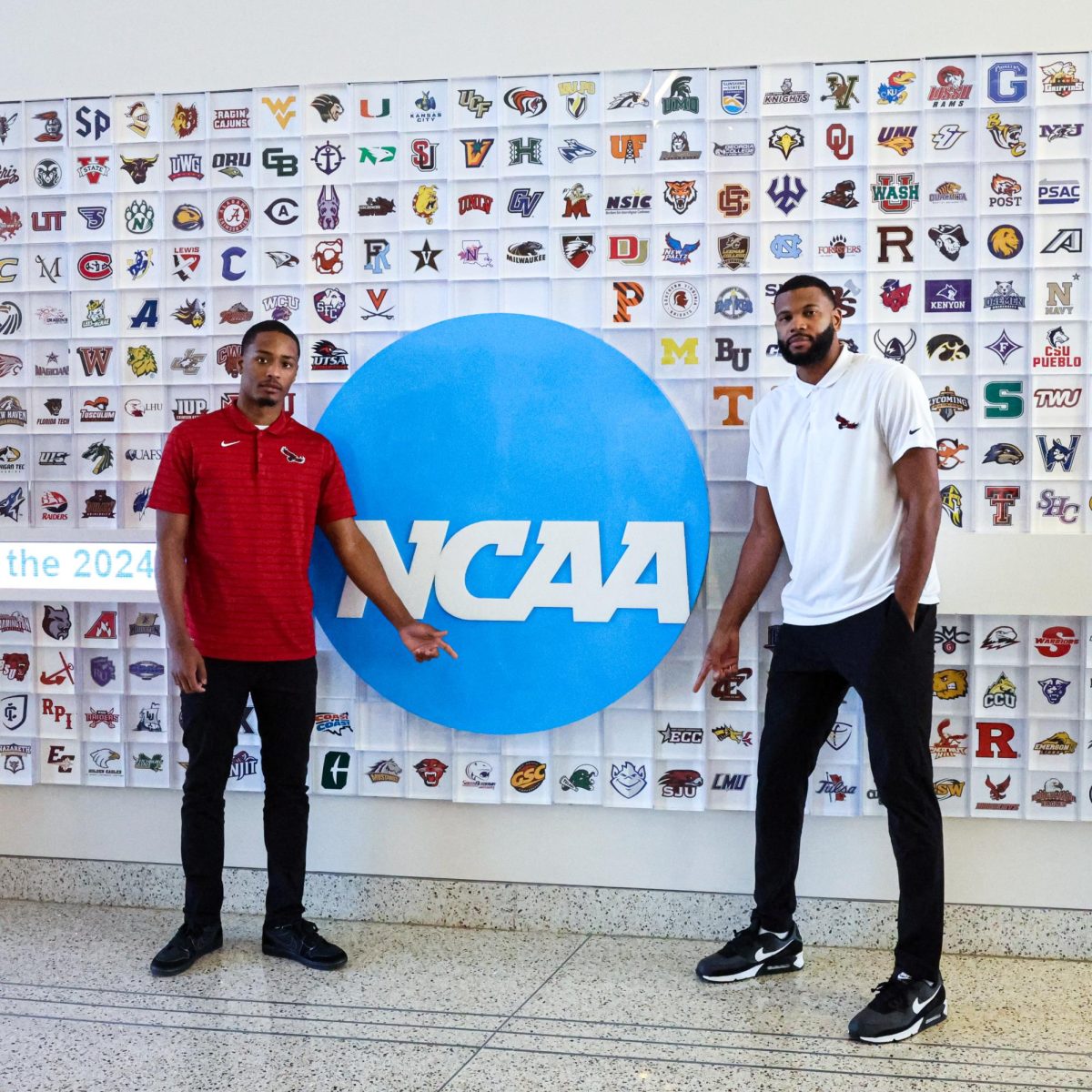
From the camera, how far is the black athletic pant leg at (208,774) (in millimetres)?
2850

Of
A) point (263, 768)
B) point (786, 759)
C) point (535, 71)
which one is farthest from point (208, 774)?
point (535, 71)

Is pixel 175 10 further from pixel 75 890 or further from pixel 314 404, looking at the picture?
pixel 75 890

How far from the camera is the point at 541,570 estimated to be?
3008 millimetres

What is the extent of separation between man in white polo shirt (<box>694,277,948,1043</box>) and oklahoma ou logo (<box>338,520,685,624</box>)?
307 mm

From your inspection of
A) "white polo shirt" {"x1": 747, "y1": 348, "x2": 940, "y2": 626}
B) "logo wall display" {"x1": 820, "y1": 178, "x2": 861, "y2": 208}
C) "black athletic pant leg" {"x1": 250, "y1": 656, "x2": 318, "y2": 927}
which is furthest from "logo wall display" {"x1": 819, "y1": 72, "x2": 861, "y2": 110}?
"black athletic pant leg" {"x1": 250, "y1": 656, "x2": 318, "y2": 927}

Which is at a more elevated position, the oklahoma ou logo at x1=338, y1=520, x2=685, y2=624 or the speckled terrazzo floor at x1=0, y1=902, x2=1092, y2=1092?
the oklahoma ou logo at x1=338, y1=520, x2=685, y2=624

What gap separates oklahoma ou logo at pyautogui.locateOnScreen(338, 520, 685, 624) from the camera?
2.96 metres

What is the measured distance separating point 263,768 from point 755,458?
58.3 inches

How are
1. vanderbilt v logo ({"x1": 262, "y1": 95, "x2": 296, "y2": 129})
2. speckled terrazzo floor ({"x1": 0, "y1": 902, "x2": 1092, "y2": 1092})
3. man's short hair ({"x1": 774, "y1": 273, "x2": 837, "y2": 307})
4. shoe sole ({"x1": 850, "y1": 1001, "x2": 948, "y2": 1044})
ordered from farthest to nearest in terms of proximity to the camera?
vanderbilt v logo ({"x1": 262, "y1": 95, "x2": 296, "y2": 129})
man's short hair ({"x1": 774, "y1": 273, "x2": 837, "y2": 307})
shoe sole ({"x1": 850, "y1": 1001, "x2": 948, "y2": 1044})
speckled terrazzo floor ({"x1": 0, "y1": 902, "x2": 1092, "y2": 1092})

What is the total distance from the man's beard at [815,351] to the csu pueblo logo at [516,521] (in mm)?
385

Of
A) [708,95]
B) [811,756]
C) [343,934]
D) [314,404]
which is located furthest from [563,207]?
[343,934]

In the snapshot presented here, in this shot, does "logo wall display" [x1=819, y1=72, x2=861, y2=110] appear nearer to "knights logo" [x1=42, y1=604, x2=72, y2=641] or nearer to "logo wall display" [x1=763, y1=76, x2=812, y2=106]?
"logo wall display" [x1=763, y1=76, x2=812, y2=106]

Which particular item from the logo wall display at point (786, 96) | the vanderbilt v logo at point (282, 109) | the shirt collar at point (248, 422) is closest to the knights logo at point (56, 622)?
the shirt collar at point (248, 422)

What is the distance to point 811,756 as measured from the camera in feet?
9.12
